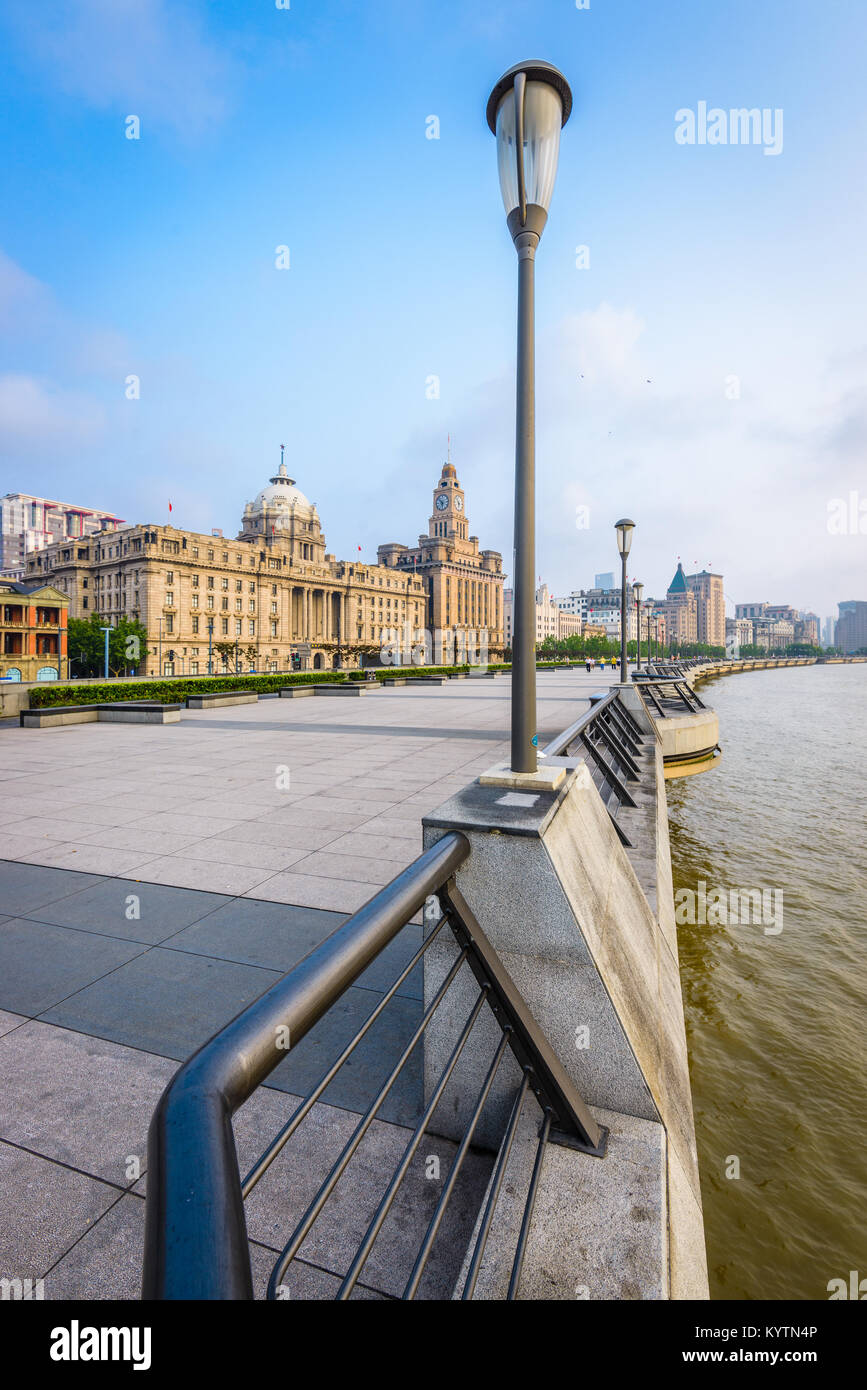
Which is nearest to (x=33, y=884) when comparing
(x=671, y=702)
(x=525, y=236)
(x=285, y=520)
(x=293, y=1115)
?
(x=293, y=1115)

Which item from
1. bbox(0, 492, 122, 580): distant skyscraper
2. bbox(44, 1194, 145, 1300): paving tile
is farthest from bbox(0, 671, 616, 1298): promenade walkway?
bbox(0, 492, 122, 580): distant skyscraper

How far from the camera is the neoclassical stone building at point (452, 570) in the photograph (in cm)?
14088

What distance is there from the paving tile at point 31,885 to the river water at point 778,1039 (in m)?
5.04

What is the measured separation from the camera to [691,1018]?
245 inches

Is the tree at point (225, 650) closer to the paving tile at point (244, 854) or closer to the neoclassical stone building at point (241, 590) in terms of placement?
the neoclassical stone building at point (241, 590)

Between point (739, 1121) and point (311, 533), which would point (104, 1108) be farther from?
point (311, 533)

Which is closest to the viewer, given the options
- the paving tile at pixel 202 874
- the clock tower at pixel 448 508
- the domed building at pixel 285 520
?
the paving tile at pixel 202 874

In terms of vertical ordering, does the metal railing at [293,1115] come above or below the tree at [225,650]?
below

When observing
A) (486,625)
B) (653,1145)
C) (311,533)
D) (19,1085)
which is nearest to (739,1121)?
(653,1145)

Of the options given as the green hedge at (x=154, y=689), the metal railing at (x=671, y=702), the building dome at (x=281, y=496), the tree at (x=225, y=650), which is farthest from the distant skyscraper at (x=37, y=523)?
the metal railing at (x=671, y=702)

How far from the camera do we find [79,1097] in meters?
3.02

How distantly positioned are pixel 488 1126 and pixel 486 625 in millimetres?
154732

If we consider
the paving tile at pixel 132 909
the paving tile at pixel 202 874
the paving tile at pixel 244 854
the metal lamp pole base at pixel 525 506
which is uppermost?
the metal lamp pole base at pixel 525 506

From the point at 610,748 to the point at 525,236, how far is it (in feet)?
20.0
